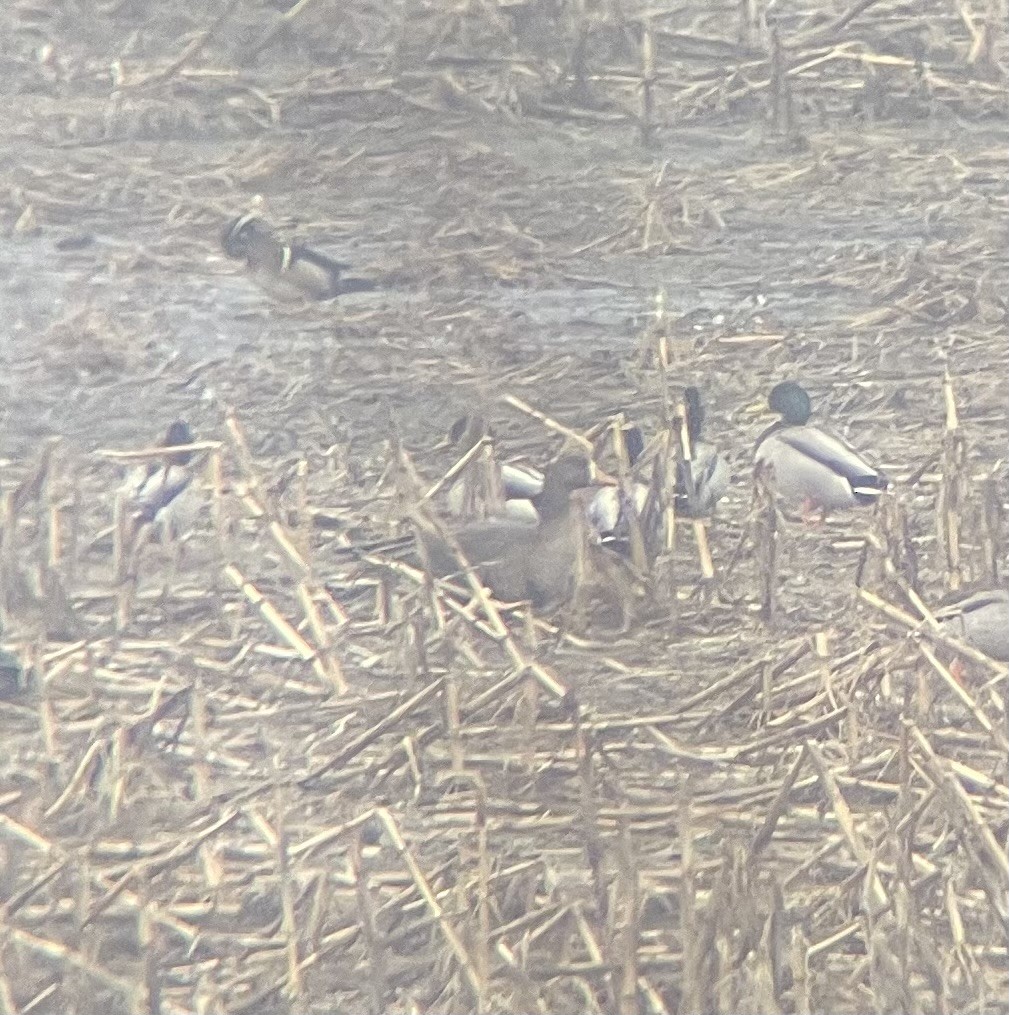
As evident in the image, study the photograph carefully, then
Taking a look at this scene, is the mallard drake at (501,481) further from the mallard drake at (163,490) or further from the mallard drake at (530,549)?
the mallard drake at (163,490)

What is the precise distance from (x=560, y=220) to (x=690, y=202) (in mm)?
159

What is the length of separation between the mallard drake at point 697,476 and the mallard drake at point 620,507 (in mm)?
47

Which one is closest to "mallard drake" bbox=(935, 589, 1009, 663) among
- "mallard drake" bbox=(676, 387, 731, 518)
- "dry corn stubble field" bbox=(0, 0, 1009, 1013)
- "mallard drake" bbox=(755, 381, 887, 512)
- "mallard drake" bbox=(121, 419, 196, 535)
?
"dry corn stubble field" bbox=(0, 0, 1009, 1013)

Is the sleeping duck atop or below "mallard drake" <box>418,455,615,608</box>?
atop

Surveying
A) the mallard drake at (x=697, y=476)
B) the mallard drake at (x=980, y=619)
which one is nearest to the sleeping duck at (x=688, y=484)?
the mallard drake at (x=697, y=476)

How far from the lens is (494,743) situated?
235cm

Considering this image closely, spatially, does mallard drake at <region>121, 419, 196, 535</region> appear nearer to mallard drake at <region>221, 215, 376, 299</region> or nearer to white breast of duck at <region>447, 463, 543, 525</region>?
mallard drake at <region>221, 215, 376, 299</region>

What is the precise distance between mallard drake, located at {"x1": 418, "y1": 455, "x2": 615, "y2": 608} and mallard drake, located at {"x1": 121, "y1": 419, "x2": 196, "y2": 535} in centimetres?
29

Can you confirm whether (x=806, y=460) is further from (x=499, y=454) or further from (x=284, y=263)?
(x=284, y=263)

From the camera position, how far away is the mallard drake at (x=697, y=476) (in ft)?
7.80

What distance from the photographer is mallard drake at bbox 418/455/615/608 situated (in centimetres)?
237

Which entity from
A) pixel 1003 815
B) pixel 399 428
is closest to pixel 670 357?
pixel 399 428

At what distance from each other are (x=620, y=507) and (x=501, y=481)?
5.8 inches

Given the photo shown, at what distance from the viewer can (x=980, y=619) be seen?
2.36 m
